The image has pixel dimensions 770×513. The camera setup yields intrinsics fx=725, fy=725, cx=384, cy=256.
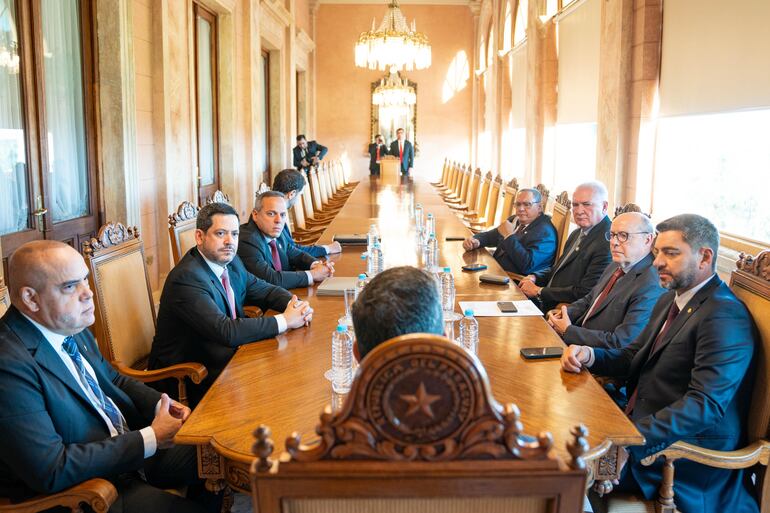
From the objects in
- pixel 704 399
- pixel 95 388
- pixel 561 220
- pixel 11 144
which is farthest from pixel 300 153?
pixel 704 399

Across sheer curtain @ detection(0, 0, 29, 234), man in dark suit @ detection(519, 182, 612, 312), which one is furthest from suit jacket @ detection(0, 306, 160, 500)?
man in dark suit @ detection(519, 182, 612, 312)

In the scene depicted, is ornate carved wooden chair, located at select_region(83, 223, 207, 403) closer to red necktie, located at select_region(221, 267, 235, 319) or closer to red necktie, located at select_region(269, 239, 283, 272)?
red necktie, located at select_region(221, 267, 235, 319)

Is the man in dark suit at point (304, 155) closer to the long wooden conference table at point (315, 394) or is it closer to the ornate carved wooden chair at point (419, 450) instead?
the long wooden conference table at point (315, 394)

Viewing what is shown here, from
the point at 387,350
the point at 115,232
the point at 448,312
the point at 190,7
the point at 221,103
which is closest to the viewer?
the point at 387,350

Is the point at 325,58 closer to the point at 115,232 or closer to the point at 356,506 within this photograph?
the point at 115,232

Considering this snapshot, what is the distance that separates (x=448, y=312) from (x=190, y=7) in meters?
5.80

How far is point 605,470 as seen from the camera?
75.3 inches

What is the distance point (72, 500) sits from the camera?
6.09ft

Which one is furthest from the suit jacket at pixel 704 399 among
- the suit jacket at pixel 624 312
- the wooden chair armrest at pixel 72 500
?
the wooden chair armrest at pixel 72 500

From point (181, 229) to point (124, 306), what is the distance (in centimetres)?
85

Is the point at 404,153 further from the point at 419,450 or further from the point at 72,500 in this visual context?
the point at 419,450

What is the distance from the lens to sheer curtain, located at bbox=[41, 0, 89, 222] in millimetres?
4930

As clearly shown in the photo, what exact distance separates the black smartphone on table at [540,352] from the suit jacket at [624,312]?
630 millimetres

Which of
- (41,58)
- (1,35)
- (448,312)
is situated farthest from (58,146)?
(448,312)
